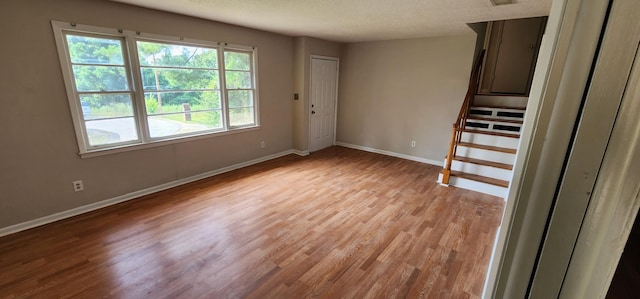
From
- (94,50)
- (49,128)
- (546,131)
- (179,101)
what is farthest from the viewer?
(179,101)

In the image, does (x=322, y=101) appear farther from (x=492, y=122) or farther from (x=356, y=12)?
(x=492, y=122)

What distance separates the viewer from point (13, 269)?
213 cm

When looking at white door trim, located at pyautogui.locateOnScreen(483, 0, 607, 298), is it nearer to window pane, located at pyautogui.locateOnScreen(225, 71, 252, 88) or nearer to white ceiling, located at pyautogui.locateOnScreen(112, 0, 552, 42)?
white ceiling, located at pyautogui.locateOnScreen(112, 0, 552, 42)

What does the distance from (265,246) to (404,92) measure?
13.2 ft

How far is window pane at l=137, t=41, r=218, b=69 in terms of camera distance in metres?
3.26

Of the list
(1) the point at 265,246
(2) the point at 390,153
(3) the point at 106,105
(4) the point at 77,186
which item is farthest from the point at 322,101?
(4) the point at 77,186

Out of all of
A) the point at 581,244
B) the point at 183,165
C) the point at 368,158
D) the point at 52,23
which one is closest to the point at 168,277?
the point at 183,165

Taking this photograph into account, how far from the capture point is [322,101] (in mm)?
5695

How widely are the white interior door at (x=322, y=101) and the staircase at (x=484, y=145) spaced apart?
8.64 feet

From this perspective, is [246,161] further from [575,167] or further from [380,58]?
[575,167]

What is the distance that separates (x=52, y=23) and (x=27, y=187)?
164cm

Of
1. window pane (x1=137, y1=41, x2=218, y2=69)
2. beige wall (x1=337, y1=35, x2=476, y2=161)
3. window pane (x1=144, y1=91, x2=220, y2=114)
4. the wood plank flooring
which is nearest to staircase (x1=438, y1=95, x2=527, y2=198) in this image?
the wood plank flooring

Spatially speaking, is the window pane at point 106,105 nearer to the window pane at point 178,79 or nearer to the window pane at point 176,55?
the window pane at point 178,79

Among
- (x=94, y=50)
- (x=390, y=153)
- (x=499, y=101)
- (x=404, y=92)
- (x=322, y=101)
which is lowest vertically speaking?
(x=390, y=153)
